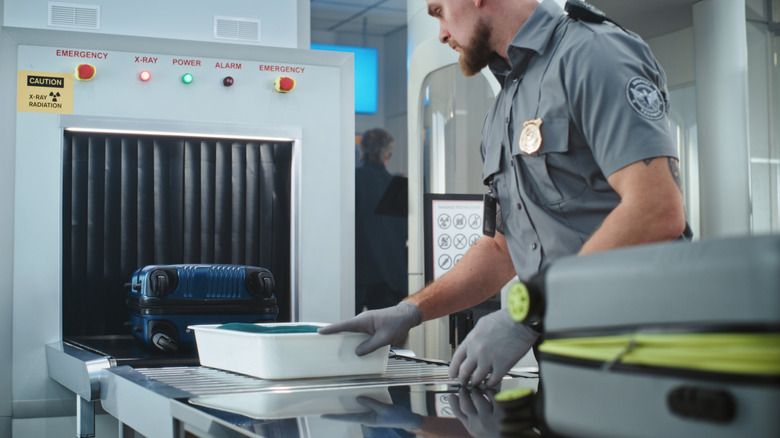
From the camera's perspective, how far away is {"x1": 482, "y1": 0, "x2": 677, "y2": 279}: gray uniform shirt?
1.16m

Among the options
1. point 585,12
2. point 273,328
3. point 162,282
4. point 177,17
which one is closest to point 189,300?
point 162,282

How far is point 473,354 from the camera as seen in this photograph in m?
1.13

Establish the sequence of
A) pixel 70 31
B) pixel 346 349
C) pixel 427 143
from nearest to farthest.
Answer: pixel 346 349
pixel 70 31
pixel 427 143

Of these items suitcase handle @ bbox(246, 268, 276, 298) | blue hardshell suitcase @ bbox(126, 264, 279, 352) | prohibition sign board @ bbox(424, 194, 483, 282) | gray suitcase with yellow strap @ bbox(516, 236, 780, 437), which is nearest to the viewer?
gray suitcase with yellow strap @ bbox(516, 236, 780, 437)

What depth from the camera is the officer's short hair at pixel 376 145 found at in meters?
4.51

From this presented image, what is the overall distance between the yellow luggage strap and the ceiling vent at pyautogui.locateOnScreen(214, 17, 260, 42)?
7.01ft

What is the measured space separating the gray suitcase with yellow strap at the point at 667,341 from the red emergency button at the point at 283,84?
1920 millimetres

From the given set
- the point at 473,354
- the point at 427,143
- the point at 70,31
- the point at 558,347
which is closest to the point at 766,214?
the point at 427,143

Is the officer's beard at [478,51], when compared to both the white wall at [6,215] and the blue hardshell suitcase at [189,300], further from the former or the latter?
the white wall at [6,215]

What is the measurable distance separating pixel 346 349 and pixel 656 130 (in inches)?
24.4

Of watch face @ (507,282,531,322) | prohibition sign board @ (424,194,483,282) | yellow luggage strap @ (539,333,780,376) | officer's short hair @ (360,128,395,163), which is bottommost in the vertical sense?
yellow luggage strap @ (539,333,780,376)

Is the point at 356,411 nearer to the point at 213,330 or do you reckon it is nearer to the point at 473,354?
the point at 473,354

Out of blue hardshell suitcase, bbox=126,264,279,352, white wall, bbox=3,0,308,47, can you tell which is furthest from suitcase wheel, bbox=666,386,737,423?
white wall, bbox=3,0,308,47

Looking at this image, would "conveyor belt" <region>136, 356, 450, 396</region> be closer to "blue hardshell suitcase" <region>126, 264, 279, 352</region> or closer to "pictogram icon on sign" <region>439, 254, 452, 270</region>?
"blue hardshell suitcase" <region>126, 264, 279, 352</region>
